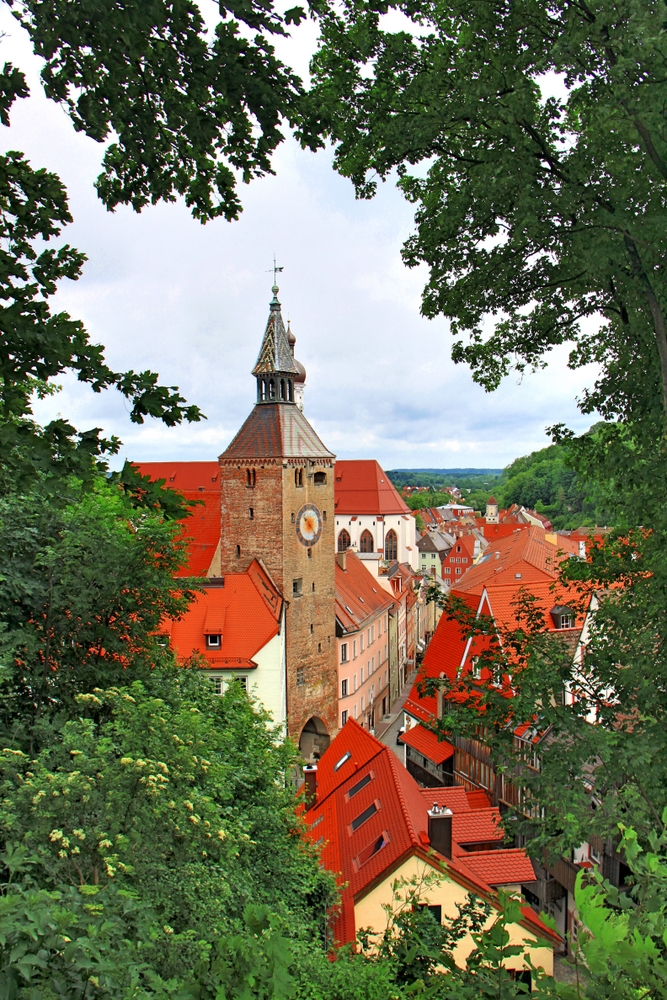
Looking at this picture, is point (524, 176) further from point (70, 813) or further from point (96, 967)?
point (70, 813)

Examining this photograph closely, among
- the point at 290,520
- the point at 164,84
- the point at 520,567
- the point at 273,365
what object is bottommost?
the point at 520,567

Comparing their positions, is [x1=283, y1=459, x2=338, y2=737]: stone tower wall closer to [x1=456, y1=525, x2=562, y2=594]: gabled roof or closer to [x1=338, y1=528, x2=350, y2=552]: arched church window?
[x1=456, y1=525, x2=562, y2=594]: gabled roof

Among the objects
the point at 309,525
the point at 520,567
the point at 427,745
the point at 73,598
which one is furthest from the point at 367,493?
the point at 73,598

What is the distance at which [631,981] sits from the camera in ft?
7.98

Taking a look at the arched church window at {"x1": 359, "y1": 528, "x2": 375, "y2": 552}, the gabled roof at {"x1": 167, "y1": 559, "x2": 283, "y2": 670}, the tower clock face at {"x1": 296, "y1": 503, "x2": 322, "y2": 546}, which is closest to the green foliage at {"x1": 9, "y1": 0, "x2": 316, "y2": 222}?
the gabled roof at {"x1": 167, "y1": 559, "x2": 283, "y2": 670}

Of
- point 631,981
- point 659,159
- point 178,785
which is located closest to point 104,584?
point 178,785

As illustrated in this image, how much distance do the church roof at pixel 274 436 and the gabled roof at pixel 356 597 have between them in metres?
8.15

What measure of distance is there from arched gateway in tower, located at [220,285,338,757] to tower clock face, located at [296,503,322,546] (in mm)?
39

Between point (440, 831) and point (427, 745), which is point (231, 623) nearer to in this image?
point (427, 745)

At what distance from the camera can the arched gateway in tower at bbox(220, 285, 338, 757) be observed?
2841 cm

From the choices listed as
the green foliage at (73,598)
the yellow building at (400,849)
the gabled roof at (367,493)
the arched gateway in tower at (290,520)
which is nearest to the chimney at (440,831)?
the yellow building at (400,849)

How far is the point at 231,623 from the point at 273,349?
11072 millimetres

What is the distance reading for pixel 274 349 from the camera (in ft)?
97.9

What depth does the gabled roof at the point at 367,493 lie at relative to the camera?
65062 millimetres
